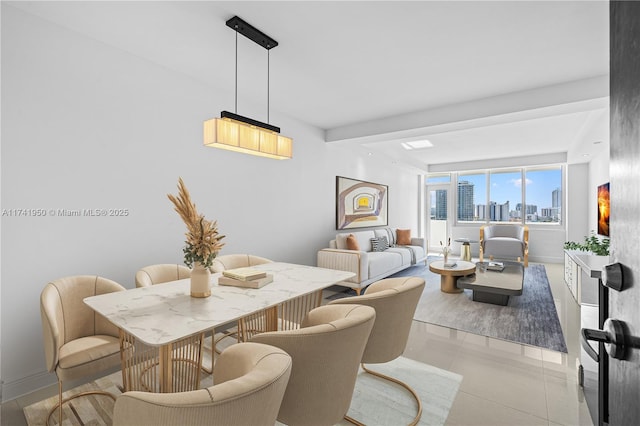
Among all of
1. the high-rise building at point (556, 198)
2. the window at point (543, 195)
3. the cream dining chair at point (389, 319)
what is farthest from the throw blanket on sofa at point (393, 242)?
the cream dining chair at point (389, 319)

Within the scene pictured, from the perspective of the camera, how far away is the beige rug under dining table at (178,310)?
1377mm

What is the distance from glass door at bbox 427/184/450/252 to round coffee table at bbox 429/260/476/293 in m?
4.61

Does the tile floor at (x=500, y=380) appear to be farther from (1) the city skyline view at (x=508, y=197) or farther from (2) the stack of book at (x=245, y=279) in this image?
(1) the city skyline view at (x=508, y=197)

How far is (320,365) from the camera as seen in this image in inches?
51.8

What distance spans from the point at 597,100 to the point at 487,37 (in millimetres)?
1652

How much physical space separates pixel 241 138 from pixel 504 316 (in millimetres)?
3487

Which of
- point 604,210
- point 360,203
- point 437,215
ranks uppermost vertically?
point 360,203

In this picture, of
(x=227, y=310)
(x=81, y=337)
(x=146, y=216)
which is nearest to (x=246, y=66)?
(x=146, y=216)

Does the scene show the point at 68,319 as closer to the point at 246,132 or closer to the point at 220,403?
the point at 246,132

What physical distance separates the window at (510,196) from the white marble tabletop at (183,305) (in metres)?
7.73

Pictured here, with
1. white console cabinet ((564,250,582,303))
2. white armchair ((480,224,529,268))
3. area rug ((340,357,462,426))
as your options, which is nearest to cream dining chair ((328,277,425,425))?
area rug ((340,357,462,426))

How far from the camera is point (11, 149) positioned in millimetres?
2172

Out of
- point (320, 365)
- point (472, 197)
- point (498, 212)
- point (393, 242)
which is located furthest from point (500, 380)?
point (472, 197)

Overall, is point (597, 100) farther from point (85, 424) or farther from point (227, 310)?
point (85, 424)
